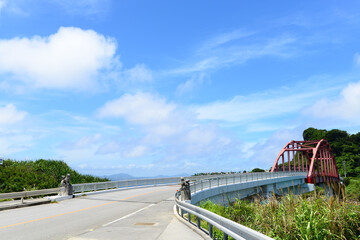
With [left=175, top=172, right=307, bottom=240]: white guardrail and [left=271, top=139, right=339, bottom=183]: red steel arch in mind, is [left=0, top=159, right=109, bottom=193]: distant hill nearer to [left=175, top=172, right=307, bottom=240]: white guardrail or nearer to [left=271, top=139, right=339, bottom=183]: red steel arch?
[left=175, top=172, right=307, bottom=240]: white guardrail

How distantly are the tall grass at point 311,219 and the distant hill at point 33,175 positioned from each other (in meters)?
22.6

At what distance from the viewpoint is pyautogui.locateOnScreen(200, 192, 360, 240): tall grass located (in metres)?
8.81

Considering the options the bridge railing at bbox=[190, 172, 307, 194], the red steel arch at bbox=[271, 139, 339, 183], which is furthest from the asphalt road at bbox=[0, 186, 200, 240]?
the red steel arch at bbox=[271, 139, 339, 183]

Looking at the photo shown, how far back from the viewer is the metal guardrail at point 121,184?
87.9ft

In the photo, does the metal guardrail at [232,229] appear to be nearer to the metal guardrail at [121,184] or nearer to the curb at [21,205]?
the curb at [21,205]

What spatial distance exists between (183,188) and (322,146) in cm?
7970

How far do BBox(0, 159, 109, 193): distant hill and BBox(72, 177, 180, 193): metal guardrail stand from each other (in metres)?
4.19

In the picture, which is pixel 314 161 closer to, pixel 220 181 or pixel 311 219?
pixel 220 181

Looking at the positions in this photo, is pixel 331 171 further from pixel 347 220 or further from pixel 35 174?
pixel 347 220

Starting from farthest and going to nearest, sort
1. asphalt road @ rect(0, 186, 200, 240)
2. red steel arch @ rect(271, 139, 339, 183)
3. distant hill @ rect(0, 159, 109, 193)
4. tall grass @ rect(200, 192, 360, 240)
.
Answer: red steel arch @ rect(271, 139, 339, 183)
distant hill @ rect(0, 159, 109, 193)
asphalt road @ rect(0, 186, 200, 240)
tall grass @ rect(200, 192, 360, 240)

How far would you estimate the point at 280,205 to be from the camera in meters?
10.9

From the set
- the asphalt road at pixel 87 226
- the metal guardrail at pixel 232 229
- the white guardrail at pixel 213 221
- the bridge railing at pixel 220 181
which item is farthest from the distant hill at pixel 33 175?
the metal guardrail at pixel 232 229

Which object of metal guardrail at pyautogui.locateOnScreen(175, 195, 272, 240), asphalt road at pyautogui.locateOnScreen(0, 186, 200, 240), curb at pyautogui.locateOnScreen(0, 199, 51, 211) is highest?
metal guardrail at pyautogui.locateOnScreen(175, 195, 272, 240)

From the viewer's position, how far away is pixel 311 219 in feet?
29.6
